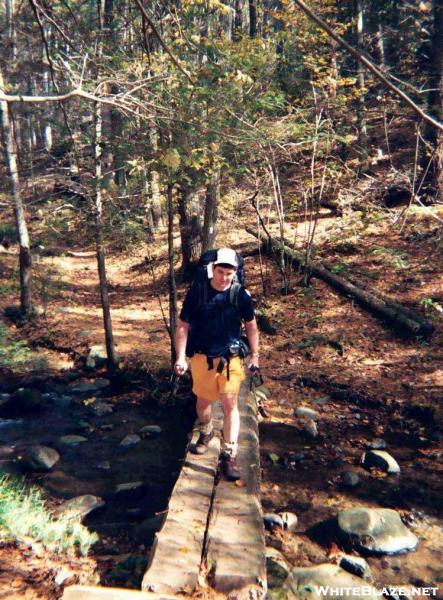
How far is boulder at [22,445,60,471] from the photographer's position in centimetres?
670

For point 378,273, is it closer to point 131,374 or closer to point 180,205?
point 180,205

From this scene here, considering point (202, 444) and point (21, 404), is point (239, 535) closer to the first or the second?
point (202, 444)

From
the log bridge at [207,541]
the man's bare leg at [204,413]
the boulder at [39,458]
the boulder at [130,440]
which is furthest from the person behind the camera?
the boulder at [130,440]

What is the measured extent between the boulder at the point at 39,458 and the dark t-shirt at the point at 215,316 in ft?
10.3

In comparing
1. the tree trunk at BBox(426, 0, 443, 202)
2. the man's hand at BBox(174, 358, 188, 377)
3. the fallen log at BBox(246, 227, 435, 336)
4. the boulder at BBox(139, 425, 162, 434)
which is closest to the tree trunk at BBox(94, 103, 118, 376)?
the boulder at BBox(139, 425, 162, 434)

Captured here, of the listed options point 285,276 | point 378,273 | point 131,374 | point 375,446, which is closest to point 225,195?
point 285,276

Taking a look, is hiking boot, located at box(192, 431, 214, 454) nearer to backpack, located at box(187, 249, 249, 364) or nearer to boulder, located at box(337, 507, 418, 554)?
backpack, located at box(187, 249, 249, 364)

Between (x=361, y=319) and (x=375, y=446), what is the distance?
3802 mm

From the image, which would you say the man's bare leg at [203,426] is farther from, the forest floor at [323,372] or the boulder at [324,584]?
the boulder at [324,584]

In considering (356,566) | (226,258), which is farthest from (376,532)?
(226,258)

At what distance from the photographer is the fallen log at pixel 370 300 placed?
30.1ft

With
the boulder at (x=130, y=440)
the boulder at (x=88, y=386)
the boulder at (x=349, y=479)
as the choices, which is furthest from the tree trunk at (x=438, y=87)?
the boulder at (x=130, y=440)

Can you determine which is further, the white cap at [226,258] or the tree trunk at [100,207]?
the tree trunk at [100,207]

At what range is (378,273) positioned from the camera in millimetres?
11742
